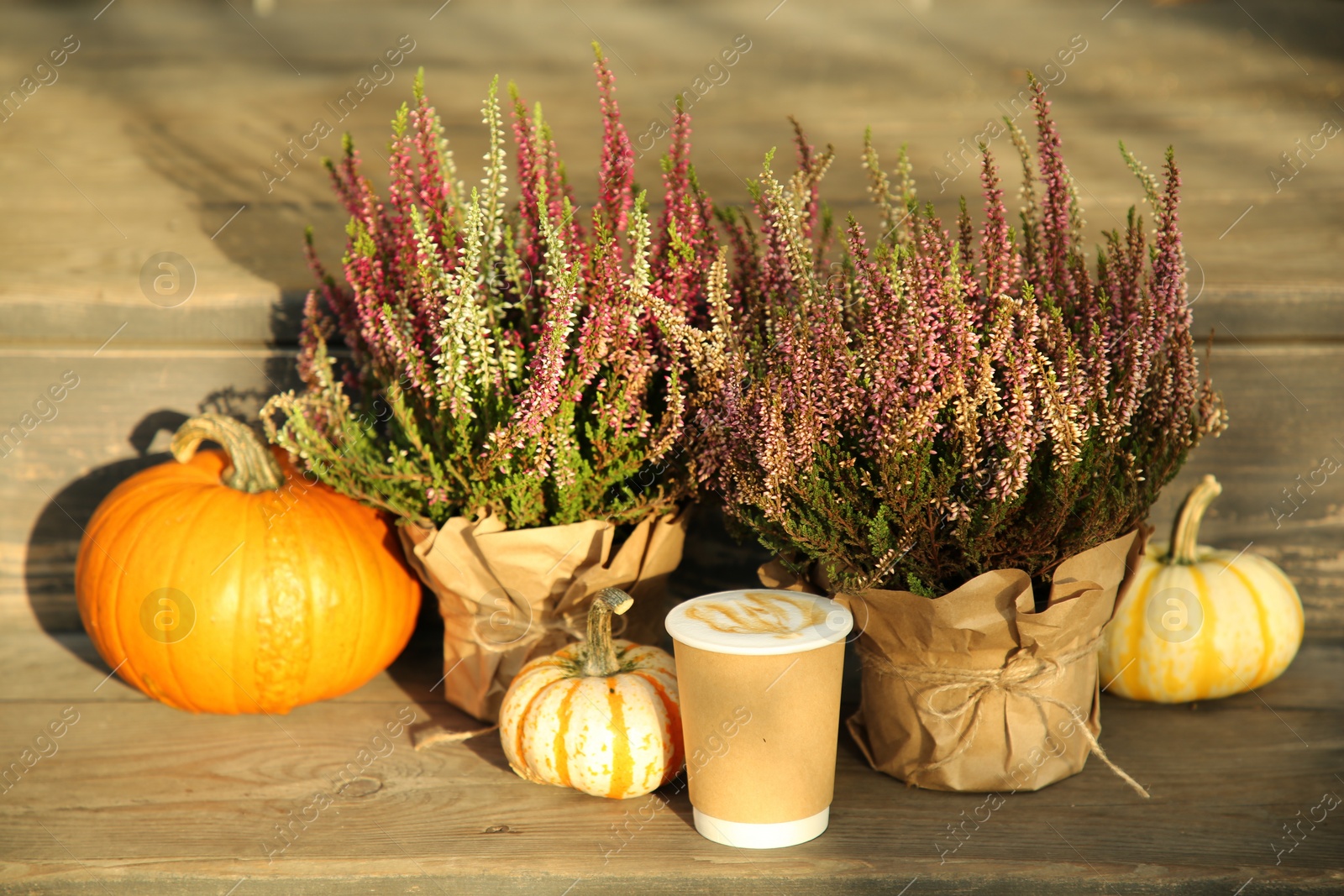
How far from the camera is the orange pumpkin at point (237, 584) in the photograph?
4.50 ft

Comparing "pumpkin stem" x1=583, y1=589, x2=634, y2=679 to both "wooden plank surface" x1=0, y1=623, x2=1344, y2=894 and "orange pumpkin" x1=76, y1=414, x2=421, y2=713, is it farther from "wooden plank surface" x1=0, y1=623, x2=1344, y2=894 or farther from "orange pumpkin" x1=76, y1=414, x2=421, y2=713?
"orange pumpkin" x1=76, y1=414, x2=421, y2=713

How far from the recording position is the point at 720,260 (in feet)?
3.78

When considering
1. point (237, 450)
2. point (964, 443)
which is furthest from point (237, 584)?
point (964, 443)

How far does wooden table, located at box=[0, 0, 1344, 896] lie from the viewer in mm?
1127

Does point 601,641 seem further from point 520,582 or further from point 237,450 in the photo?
point 237,450

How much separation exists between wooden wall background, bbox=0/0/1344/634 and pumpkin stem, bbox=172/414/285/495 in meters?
0.15

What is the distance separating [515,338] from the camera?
128 cm

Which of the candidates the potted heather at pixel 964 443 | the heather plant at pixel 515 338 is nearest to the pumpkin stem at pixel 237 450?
the heather plant at pixel 515 338

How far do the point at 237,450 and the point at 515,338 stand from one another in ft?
1.50

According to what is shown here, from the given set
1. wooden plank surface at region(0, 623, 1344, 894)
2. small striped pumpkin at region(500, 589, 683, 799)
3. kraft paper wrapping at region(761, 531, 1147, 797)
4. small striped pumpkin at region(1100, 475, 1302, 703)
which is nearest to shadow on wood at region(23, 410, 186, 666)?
wooden plank surface at region(0, 623, 1344, 894)

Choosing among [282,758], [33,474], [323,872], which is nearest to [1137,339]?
[323,872]

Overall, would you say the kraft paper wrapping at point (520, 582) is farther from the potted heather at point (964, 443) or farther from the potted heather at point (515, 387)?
the potted heather at point (964, 443)

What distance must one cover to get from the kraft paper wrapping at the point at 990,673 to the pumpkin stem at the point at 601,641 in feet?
0.78

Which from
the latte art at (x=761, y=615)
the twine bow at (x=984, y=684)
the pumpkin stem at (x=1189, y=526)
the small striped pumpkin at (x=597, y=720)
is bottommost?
the small striped pumpkin at (x=597, y=720)
